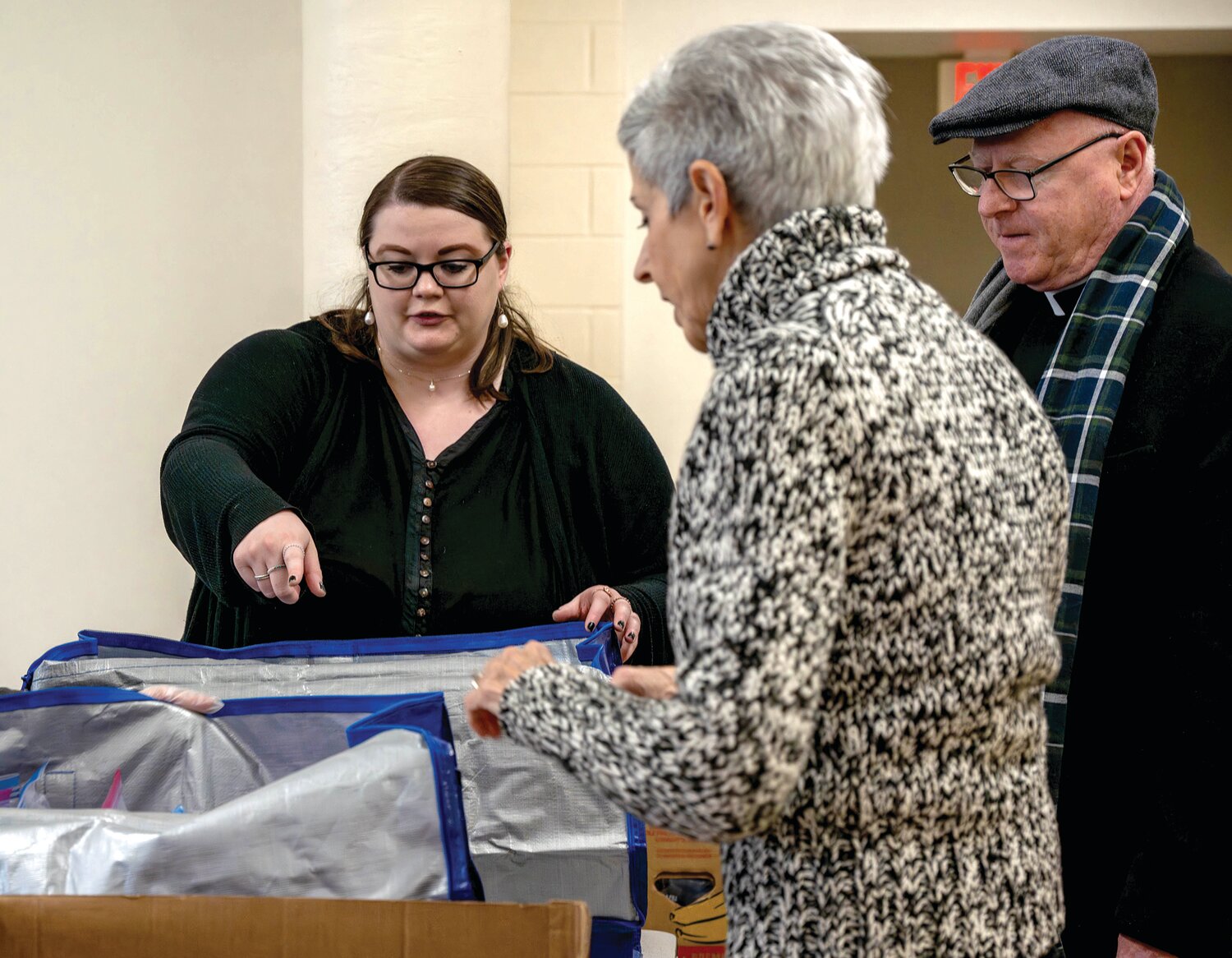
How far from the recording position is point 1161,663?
4.64 ft

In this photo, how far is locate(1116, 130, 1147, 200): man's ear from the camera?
1578 millimetres

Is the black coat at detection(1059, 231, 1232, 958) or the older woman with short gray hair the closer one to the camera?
the older woman with short gray hair

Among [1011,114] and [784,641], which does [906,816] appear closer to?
[784,641]

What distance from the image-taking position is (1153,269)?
155 cm

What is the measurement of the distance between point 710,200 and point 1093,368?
31.3 inches

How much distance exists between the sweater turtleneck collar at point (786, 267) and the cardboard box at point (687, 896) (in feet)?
3.59

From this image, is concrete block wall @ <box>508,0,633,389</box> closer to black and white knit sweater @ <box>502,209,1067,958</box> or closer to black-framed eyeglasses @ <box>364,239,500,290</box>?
black-framed eyeglasses @ <box>364,239,500,290</box>

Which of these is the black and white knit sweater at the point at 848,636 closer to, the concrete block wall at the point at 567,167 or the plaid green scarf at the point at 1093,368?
the plaid green scarf at the point at 1093,368

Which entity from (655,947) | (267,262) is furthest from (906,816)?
(267,262)

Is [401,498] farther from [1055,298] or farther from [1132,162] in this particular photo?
[1132,162]

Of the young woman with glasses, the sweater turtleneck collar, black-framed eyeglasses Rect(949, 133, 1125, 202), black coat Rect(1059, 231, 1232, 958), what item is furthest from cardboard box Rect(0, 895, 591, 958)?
black-framed eyeglasses Rect(949, 133, 1125, 202)

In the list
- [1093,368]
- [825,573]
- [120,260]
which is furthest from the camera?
[120,260]

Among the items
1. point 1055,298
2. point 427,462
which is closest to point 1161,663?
point 1055,298

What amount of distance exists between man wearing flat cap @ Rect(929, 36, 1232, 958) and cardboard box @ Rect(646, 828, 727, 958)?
51cm
